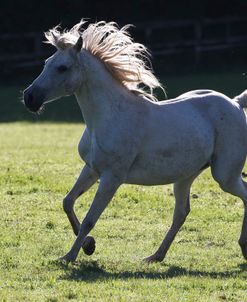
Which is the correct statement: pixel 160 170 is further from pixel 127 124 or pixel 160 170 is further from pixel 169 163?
pixel 127 124

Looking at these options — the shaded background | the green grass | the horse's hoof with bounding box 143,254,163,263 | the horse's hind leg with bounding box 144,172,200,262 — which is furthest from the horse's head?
the shaded background

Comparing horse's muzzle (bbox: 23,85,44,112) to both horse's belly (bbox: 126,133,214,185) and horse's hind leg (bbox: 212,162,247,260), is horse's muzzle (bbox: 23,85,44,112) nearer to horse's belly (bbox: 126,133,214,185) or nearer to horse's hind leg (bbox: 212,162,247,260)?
horse's belly (bbox: 126,133,214,185)

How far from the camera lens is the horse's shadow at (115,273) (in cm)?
814

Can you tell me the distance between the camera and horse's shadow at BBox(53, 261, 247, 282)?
26.7 ft

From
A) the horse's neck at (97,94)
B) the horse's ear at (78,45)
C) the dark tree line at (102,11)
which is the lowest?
the dark tree line at (102,11)

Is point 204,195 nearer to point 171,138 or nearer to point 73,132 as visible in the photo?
point 171,138

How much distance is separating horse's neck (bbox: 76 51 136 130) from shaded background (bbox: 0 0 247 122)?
1983 cm

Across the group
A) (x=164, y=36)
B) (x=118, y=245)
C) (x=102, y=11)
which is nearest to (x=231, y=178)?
(x=118, y=245)

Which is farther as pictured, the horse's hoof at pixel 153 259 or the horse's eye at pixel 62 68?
the horse's hoof at pixel 153 259

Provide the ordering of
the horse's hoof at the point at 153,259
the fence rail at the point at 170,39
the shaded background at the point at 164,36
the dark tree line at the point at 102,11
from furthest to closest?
the dark tree line at the point at 102,11, the fence rail at the point at 170,39, the shaded background at the point at 164,36, the horse's hoof at the point at 153,259

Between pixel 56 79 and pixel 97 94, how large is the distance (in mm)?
448

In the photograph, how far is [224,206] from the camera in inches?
469

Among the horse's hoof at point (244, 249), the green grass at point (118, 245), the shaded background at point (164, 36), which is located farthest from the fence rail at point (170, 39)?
the horse's hoof at point (244, 249)

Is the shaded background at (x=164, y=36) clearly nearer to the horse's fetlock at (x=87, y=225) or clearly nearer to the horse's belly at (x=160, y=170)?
the horse's belly at (x=160, y=170)
